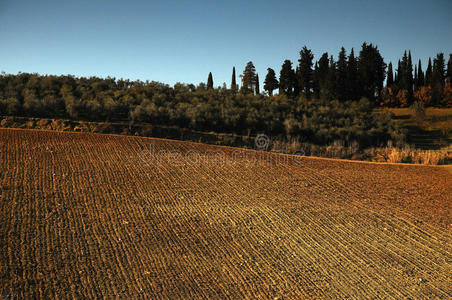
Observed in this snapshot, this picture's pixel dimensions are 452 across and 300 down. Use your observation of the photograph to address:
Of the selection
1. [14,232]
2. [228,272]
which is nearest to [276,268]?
[228,272]

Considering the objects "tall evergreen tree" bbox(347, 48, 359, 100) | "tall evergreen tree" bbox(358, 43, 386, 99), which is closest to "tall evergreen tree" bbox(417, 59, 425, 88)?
"tall evergreen tree" bbox(358, 43, 386, 99)

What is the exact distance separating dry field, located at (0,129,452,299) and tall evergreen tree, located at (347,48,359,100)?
123 feet

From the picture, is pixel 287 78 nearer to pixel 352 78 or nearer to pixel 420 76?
pixel 352 78

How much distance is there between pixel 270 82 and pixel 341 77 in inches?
462

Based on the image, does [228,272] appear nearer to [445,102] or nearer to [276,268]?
[276,268]

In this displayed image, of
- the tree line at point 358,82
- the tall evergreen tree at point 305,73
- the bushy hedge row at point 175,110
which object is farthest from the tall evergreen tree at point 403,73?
the bushy hedge row at point 175,110

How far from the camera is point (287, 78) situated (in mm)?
59031

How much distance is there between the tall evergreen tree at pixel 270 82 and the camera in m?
60.5

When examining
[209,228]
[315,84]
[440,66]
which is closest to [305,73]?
[315,84]

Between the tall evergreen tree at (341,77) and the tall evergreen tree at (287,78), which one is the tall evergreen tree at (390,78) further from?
the tall evergreen tree at (287,78)

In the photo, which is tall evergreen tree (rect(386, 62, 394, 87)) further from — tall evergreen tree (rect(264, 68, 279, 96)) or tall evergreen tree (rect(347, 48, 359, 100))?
tall evergreen tree (rect(264, 68, 279, 96))

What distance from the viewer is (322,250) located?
10.7 metres

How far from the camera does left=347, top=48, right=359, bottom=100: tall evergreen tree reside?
5518cm

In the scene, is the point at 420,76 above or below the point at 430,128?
above
